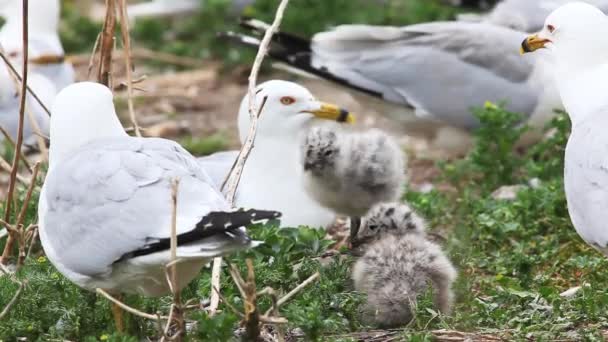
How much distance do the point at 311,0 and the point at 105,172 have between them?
651 cm

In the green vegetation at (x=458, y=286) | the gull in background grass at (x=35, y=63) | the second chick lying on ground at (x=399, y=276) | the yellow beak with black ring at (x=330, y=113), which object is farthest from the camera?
the gull in background grass at (x=35, y=63)

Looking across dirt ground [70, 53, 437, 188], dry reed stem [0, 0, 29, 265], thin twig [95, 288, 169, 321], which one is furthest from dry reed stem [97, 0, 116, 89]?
dirt ground [70, 53, 437, 188]

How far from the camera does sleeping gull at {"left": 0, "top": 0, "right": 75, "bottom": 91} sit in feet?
27.9

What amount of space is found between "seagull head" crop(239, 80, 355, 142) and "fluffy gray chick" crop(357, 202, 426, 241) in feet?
2.82

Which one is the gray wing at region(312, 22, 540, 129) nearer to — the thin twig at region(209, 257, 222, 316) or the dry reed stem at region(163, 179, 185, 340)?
the thin twig at region(209, 257, 222, 316)

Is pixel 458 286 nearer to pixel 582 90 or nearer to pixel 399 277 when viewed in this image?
pixel 399 277

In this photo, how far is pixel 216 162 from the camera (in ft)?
19.6

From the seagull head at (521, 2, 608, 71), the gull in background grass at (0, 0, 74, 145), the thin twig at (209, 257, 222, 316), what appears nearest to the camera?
the thin twig at (209, 257, 222, 316)

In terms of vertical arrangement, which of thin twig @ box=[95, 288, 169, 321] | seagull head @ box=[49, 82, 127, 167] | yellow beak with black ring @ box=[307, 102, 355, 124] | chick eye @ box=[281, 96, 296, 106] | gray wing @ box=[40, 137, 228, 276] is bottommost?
thin twig @ box=[95, 288, 169, 321]

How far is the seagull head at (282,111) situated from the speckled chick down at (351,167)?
1.48ft

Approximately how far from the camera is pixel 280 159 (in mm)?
5973

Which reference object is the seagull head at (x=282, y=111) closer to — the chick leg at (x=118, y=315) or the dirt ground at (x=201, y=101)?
the chick leg at (x=118, y=315)

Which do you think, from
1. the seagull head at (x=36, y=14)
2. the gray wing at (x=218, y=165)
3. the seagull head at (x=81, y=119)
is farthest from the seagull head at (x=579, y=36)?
the seagull head at (x=36, y=14)

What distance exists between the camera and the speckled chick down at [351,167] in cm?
552
